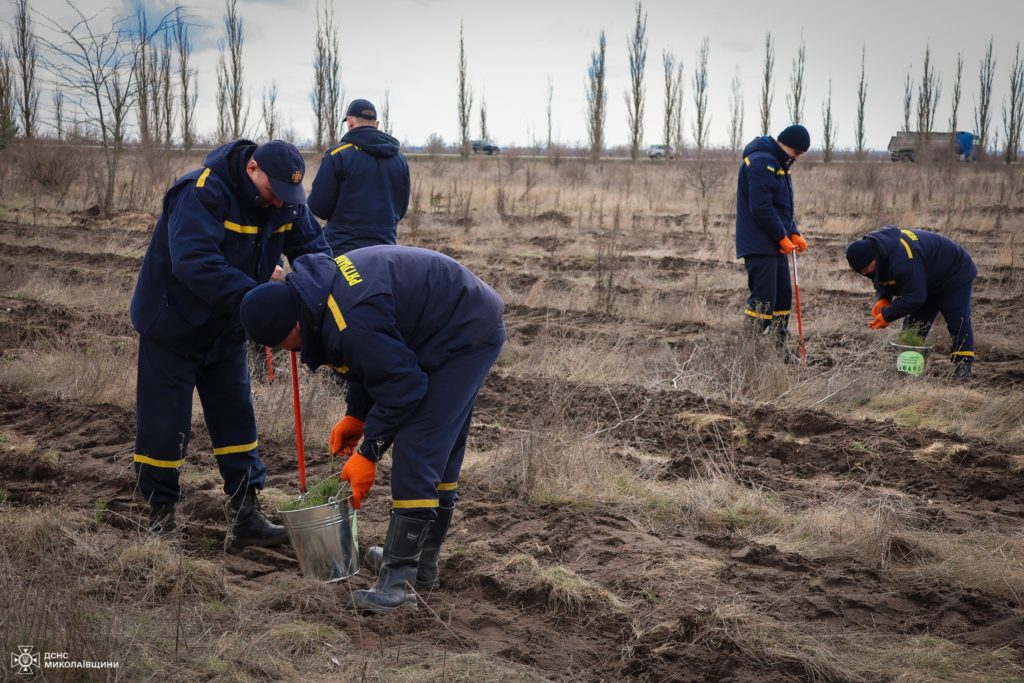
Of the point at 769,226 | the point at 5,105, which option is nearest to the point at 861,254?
the point at 769,226

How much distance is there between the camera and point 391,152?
22.4 ft

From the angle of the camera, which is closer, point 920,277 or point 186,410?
point 186,410

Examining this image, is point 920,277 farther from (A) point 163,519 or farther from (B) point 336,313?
(A) point 163,519

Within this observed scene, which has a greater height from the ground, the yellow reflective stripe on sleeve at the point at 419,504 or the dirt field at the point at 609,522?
the yellow reflective stripe on sleeve at the point at 419,504

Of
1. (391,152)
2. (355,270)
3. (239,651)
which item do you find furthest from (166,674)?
(391,152)

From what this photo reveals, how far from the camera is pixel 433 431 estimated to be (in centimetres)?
374

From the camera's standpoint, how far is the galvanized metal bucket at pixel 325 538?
13.2 feet

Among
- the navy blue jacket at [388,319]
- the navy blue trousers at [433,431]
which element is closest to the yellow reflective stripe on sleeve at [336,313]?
the navy blue jacket at [388,319]

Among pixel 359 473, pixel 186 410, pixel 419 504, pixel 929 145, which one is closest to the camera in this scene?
pixel 359 473

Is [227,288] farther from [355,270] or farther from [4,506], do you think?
[4,506]

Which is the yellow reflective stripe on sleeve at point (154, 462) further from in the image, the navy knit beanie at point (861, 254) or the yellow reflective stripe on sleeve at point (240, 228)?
the navy knit beanie at point (861, 254)

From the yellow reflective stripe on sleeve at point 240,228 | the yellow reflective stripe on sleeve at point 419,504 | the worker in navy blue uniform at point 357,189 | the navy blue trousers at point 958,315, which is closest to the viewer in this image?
the yellow reflective stripe on sleeve at point 419,504

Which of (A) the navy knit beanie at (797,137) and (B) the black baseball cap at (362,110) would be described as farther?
(A) the navy knit beanie at (797,137)

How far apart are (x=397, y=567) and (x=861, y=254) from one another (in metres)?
5.46
